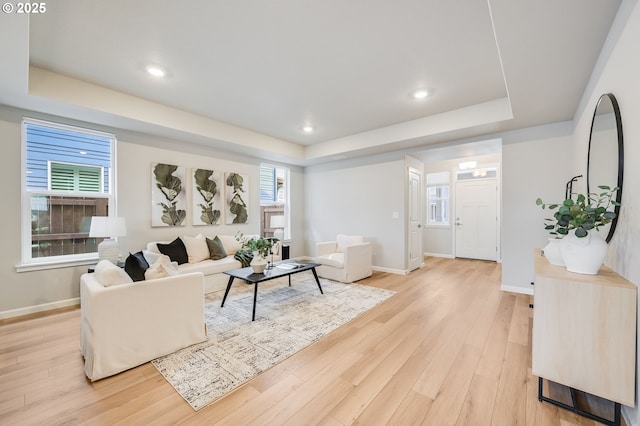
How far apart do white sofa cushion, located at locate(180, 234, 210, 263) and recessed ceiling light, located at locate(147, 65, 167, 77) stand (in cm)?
243

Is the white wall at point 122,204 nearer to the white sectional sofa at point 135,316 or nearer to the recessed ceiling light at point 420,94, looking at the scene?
the white sectional sofa at point 135,316

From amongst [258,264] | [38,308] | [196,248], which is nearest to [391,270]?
[258,264]

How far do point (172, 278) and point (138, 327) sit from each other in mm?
427

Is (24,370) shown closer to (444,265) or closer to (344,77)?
(344,77)

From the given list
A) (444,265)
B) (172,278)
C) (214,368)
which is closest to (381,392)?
(214,368)

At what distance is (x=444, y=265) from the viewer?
6.07 meters

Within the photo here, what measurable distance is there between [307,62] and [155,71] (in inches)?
65.3

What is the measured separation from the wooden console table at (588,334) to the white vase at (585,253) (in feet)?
0.17

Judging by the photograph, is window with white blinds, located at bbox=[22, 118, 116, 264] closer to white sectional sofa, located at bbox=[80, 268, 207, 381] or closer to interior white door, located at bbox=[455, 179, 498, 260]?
white sectional sofa, located at bbox=[80, 268, 207, 381]

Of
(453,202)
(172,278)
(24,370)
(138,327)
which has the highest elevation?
(453,202)

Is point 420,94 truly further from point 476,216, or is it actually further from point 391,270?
point 476,216

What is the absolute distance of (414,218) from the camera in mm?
5660

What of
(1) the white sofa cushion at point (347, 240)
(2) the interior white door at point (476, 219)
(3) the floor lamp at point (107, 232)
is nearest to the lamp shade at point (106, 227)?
(3) the floor lamp at point (107, 232)

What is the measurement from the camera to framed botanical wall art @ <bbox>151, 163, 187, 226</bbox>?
14.0 feet
